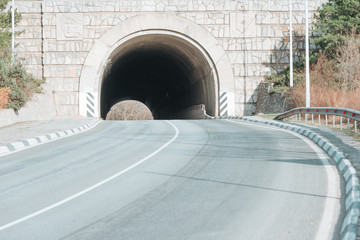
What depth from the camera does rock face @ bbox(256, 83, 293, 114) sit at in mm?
27086

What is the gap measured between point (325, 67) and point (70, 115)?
14.5 metres

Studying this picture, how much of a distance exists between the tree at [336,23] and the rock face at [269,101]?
368 centimetres

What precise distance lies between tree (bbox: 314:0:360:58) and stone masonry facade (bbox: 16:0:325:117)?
1.35 meters

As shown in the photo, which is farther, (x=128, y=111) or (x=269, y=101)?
(x=128, y=111)

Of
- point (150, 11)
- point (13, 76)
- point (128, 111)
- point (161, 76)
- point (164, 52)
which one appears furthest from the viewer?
point (128, 111)

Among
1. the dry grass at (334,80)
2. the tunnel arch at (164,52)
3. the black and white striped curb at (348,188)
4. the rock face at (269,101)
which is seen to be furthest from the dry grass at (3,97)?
the rock face at (269,101)

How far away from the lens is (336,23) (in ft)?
90.2

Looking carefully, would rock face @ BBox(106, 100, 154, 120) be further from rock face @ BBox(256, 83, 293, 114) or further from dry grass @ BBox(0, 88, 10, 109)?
dry grass @ BBox(0, 88, 10, 109)

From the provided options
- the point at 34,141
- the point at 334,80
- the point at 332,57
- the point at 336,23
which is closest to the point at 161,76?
the point at 332,57

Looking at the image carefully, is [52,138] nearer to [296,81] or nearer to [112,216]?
[112,216]

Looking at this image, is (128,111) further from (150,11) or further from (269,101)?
(269,101)

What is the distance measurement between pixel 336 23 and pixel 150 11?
1056 centimetres

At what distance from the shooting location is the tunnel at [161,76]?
30.9 m

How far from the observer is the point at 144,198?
711 centimetres
